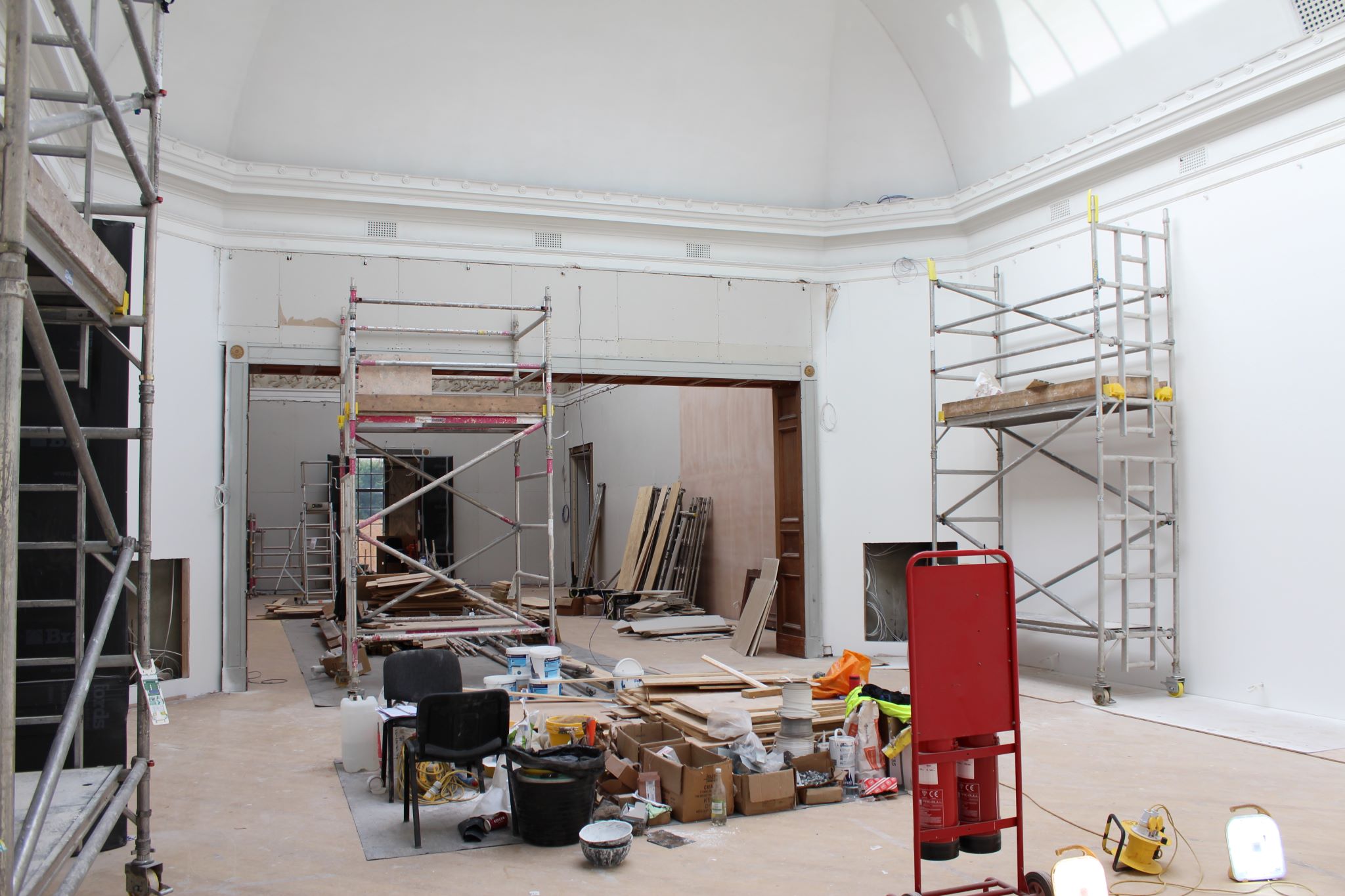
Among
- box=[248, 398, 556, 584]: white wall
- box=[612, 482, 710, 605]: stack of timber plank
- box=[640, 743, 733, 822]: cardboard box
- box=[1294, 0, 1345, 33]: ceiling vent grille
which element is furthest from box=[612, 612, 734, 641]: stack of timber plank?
box=[1294, 0, 1345, 33]: ceiling vent grille

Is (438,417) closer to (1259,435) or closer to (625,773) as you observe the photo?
(625,773)

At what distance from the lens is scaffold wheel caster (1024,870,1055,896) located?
13.8 ft

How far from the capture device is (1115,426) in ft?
31.0

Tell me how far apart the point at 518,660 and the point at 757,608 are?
418 centimetres

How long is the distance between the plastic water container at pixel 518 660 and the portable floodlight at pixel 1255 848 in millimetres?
5935

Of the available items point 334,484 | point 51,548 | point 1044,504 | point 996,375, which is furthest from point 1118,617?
point 334,484

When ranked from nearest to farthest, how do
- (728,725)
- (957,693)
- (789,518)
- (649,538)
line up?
(957,693) → (728,725) → (789,518) → (649,538)

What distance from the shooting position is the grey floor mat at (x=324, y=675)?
Result: 973 centimetres

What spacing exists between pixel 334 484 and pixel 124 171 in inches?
458

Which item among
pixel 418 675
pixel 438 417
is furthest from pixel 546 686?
pixel 438 417

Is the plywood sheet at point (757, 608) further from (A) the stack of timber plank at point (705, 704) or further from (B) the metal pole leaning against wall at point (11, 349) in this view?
(B) the metal pole leaning against wall at point (11, 349)

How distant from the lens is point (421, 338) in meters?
10.8

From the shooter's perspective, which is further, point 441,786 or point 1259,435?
point 1259,435

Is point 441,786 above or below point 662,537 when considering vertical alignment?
below
